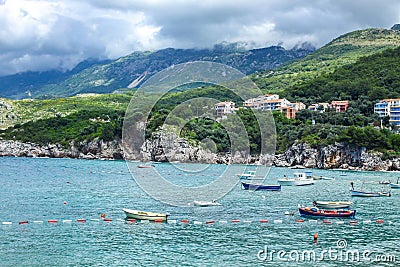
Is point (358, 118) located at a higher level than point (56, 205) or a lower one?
higher

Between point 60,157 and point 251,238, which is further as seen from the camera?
point 60,157

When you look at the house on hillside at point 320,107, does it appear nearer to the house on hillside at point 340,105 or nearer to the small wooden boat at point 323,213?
the house on hillside at point 340,105

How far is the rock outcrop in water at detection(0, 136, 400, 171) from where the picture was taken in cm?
8419

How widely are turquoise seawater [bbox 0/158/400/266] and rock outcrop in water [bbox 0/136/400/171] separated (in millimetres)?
28706

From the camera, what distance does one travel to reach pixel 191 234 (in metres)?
29.8

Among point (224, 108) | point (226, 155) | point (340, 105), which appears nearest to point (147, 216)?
point (224, 108)

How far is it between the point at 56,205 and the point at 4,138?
281 feet

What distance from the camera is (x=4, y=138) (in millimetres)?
118250

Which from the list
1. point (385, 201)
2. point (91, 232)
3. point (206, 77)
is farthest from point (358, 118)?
point (91, 232)

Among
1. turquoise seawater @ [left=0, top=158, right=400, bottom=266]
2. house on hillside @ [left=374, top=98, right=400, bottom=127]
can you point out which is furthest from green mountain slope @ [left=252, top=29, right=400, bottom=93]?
turquoise seawater @ [left=0, top=158, right=400, bottom=266]

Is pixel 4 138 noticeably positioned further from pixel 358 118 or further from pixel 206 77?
pixel 206 77

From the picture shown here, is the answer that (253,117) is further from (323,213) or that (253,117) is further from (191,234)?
(191,234)

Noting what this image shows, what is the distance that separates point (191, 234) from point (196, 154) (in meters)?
64.9

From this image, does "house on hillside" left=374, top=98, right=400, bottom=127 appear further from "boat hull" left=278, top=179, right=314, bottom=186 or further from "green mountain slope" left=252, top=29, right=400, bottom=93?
"green mountain slope" left=252, top=29, right=400, bottom=93
